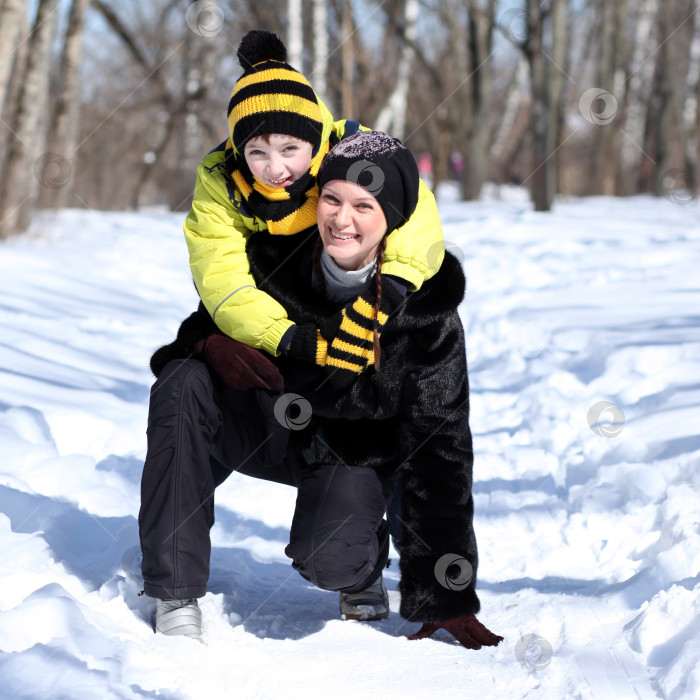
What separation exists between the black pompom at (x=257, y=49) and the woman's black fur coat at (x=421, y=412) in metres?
0.59

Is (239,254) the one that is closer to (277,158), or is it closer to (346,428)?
(277,158)

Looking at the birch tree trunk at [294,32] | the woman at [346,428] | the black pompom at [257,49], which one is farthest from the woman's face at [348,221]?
the birch tree trunk at [294,32]

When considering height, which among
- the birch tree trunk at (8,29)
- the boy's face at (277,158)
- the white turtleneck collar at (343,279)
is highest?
the birch tree trunk at (8,29)

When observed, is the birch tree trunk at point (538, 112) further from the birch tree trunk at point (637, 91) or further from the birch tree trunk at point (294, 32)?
the birch tree trunk at point (637, 91)

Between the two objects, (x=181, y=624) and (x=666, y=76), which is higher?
(x=666, y=76)

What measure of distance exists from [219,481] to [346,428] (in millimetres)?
370

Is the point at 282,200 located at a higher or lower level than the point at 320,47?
lower

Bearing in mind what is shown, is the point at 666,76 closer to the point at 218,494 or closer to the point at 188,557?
the point at 218,494

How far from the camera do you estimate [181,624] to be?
2070 mm

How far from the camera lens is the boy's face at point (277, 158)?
2.25 metres

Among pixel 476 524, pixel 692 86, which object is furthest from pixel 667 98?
pixel 476 524

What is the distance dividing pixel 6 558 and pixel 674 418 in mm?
2458

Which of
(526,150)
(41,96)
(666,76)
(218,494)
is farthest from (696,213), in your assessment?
(526,150)

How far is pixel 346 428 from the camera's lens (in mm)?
2344
